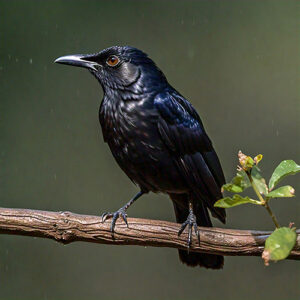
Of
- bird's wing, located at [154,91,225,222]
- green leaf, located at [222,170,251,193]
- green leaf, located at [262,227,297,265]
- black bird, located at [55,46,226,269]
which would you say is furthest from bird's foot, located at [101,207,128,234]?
green leaf, located at [262,227,297,265]

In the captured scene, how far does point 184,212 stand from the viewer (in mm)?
2828

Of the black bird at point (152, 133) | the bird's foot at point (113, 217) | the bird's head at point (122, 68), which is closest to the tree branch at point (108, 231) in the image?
the bird's foot at point (113, 217)

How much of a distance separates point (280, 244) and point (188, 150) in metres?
1.34

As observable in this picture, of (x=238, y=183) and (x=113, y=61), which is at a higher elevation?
(x=113, y=61)

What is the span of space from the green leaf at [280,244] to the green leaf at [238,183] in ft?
0.51

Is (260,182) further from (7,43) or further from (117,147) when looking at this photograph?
(7,43)

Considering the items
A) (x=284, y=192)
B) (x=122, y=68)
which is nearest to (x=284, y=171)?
(x=284, y=192)

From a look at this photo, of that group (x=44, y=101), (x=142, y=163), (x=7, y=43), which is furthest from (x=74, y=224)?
(x=7, y=43)

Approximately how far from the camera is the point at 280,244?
1302 mm

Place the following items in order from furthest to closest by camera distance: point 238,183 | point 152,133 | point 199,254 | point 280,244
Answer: point 199,254, point 152,133, point 238,183, point 280,244

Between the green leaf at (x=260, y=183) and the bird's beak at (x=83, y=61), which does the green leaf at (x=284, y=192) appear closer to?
the green leaf at (x=260, y=183)

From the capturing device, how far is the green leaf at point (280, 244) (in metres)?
1.29

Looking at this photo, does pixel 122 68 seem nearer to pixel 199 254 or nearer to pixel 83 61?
pixel 83 61

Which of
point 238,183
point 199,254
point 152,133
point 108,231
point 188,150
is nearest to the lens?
point 238,183
